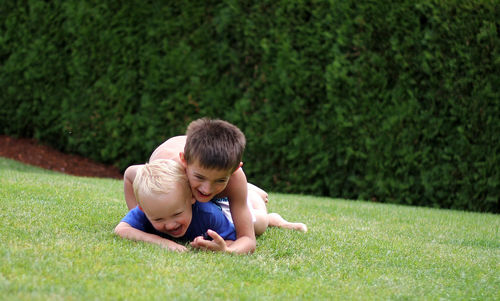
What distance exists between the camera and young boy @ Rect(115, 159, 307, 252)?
11.7ft

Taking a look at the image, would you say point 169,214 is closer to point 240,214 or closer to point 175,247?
point 175,247

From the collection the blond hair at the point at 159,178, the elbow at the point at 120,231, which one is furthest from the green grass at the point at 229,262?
the blond hair at the point at 159,178

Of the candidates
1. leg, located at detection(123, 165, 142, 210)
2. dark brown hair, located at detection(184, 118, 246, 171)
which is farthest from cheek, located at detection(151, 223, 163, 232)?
leg, located at detection(123, 165, 142, 210)

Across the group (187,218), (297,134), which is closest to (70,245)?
(187,218)

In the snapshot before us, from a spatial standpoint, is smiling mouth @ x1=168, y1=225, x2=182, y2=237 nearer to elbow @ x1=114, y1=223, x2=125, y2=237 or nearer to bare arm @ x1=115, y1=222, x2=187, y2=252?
bare arm @ x1=115, y1=222, x2=187, y2=252

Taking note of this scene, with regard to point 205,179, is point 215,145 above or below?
above

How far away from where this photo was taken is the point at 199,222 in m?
3.99

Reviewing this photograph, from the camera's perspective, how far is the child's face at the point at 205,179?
3561mm

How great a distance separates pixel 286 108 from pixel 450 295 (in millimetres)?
5918

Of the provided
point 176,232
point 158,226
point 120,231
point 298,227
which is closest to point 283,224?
point 298,227

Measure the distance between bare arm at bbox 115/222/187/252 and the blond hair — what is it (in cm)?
26

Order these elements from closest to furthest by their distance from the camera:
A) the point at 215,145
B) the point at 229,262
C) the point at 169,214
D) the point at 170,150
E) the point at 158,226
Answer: the point at 229,262, the point at 215,145, the point at 169,214, the point at 158,226, the point at 170,150

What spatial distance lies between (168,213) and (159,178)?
226 mm

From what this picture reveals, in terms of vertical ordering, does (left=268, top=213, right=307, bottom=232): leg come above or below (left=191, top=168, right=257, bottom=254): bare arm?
below
